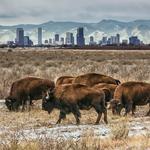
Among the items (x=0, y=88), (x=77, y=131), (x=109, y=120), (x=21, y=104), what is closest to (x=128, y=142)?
(x=77, y=131)

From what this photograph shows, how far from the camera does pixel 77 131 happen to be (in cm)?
1371

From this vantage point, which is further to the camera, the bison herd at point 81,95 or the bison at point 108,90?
the bison at point 108,90

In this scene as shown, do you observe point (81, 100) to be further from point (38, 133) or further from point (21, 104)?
point (21, 104)

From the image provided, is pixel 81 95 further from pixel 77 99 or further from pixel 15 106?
pixel 15 106

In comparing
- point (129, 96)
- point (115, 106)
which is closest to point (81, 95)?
point (115, 106)

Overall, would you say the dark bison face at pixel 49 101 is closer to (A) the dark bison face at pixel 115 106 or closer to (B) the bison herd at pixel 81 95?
(B) the bison herd at pixel 81 95

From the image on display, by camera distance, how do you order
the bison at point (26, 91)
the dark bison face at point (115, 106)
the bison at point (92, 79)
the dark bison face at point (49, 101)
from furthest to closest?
1. the bison at point (92, 79)
2. the bison at point (26, 91)
3. the dark bison face at point (115, 106)
4. the dark bison face at point (49, 101)

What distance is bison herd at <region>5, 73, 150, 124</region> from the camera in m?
15.1

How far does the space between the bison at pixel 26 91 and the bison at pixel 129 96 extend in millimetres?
3429

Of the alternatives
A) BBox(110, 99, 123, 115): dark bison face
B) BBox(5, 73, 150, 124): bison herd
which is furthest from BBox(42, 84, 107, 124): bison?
BBox(110, 99, 123, 115): dark bison face

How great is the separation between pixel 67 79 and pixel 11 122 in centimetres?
535

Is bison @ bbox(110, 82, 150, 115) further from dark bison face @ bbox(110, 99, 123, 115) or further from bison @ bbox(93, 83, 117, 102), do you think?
bison @ bbox(93, 83, 117, 102)

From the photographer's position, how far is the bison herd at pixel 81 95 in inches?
595

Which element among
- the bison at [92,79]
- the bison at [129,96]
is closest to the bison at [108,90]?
the bison at [129,96]
